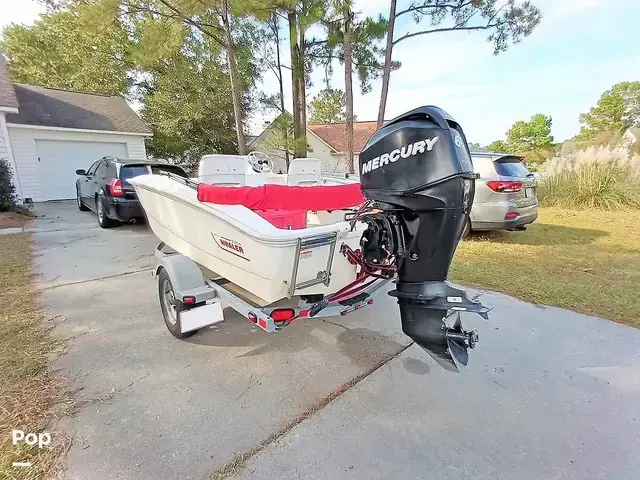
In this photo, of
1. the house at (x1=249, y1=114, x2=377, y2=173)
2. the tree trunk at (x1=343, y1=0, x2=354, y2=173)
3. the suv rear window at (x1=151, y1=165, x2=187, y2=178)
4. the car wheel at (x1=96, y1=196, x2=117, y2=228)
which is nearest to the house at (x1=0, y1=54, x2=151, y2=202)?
the car wheel at (x1=96, y1=196, x2=117, y2=228)

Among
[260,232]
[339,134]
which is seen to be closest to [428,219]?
[260,232]

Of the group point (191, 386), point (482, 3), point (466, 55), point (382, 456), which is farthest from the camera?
point (466, 55)

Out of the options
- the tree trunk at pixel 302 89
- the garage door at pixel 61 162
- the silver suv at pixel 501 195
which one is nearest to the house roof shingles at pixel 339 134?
the tree trunk at pixel 302 89

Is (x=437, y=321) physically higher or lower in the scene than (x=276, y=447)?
higher

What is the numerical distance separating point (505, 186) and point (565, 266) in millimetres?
1704

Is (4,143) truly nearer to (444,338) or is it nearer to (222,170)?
(222,170)

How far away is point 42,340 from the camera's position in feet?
9.80

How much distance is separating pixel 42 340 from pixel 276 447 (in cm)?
247

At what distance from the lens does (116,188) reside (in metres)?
7.18

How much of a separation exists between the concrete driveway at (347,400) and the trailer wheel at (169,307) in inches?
4.1

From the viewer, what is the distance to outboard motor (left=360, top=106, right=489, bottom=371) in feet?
5.66

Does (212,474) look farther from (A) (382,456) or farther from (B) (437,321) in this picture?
(B) (437,321)

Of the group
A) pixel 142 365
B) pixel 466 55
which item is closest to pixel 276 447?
pixel 142 365

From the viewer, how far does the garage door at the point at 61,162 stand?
12234mm
